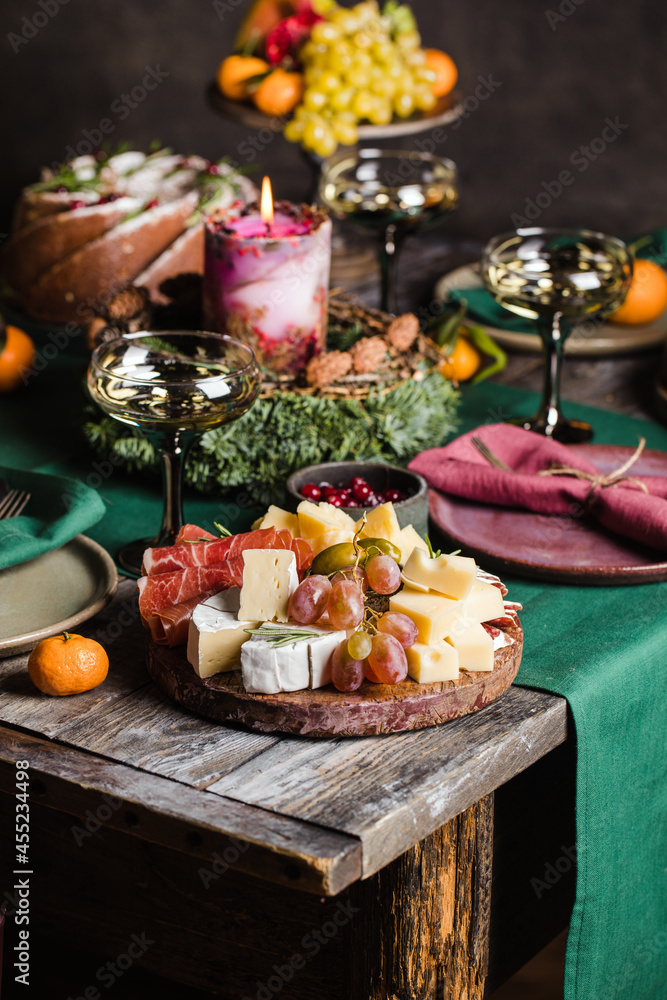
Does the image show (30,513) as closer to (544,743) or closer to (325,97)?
(544,743)

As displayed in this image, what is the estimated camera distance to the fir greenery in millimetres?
1365

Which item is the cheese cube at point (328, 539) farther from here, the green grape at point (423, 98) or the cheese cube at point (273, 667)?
the green grape at point (423, 98)

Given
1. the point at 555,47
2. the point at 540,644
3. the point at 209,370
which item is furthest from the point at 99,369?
the point at 555,47

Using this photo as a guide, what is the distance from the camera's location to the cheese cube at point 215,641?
0.90m

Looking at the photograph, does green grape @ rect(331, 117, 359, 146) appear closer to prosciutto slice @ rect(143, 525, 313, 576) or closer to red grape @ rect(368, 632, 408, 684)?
prosciutto slice @ rect(143, 525, 313, 576)

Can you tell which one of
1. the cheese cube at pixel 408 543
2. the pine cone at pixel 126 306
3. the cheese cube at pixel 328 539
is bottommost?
the cheese cube at pixel 408 543

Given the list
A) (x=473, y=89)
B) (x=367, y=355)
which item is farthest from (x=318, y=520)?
(x=473, y=89)

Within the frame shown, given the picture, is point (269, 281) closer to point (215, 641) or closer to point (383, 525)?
point (383, 525)

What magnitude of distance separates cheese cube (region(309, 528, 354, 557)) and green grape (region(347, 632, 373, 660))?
14cm

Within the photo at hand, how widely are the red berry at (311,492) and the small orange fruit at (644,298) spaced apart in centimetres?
97

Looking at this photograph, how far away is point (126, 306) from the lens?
5.05ft

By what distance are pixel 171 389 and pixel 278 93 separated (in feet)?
4.04

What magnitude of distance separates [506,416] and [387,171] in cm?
55

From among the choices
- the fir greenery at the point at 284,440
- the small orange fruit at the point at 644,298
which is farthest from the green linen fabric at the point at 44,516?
the small orange fruit at the point at 644,298
